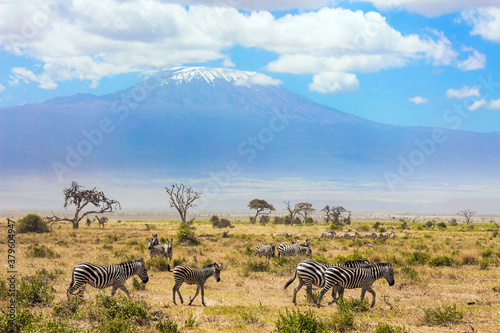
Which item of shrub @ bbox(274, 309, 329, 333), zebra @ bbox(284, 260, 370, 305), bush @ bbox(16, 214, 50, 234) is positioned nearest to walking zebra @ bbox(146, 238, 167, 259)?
zebra @ bbox(284, 260, 370, 305)

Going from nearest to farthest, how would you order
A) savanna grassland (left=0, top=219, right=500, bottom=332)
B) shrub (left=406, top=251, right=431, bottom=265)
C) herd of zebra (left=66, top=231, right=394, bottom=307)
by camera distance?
savanna grassland (left=0, top=219, right=500, bottom=332) < herd of zebra (left=66, top=231, right=394, bottom=307) < shrub (left=406, top=251, right=431, bottom=265)

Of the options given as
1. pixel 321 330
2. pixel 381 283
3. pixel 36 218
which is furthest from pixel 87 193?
pixel 321 330

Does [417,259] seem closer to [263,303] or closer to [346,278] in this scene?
[346,278]

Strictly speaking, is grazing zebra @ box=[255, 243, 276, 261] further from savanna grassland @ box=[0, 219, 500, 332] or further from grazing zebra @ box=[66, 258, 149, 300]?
grazing zebra @ box=[66, 258, 149, 300]

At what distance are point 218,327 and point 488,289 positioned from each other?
12.2 meters

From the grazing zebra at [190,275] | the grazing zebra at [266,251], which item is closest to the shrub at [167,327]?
the grazing zebra at [190,275]

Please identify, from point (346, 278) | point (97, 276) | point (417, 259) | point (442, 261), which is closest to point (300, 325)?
point (346, 278)

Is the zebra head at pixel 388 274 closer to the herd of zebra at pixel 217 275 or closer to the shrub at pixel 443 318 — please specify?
the herd of zebra at pixel 217 275

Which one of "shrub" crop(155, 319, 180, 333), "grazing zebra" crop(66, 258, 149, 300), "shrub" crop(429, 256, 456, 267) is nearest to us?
"shrub" crop(155, 319, 180, 333)

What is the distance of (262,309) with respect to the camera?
15.4m

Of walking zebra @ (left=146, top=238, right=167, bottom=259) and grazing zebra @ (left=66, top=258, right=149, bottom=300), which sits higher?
grazing zebra @ (left=66, top=258, right=149, bottom=300)

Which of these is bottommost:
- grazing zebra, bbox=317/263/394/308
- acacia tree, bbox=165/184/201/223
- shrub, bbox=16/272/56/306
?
shrub, bbox=16/272/56/306

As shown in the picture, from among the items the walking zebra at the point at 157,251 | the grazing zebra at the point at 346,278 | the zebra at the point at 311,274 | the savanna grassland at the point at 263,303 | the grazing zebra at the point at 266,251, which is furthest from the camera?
the grazing zebra at the point at 266,251

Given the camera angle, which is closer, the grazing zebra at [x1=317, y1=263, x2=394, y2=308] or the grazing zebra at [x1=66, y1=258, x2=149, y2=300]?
the grazing zebra at [x1=66, y1=258, x2=149, y2=300]
